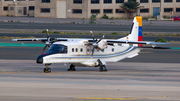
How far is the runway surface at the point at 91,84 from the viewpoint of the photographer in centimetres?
1558

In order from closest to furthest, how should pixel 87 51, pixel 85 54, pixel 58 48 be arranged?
1. pixel 58 48
2. pixel 85 54
3. pixel 87 51

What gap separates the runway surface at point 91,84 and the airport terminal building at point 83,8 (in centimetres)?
7842

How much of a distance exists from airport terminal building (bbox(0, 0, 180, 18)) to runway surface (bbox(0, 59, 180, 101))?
7842 cm

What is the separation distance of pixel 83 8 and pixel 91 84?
8662 centimetres

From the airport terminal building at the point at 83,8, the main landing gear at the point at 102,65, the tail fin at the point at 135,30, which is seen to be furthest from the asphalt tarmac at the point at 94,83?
the airport terminal building at the point at 83,8

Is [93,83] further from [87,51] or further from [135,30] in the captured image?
[135,30]

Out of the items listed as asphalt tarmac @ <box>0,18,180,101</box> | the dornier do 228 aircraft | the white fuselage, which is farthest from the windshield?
asphalt tarmac @ <box>0,18,180,101</box>

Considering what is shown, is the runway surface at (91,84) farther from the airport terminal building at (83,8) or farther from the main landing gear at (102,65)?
the airport terminal building at (83,8)

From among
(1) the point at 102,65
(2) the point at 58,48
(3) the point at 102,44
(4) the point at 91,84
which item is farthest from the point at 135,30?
(4) the point at 91,84

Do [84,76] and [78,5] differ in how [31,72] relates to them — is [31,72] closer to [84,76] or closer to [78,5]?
[84,76]

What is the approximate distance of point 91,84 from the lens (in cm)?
1903

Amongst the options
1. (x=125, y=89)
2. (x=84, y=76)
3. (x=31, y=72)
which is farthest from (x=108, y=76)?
(x=31, y=72)

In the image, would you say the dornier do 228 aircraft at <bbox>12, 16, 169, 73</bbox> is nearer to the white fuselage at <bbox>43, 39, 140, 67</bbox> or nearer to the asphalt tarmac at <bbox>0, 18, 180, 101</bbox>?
the white fuselage at <bbox>43, 39, 140, 67</bbox>

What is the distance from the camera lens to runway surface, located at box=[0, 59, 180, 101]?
1558 centimetres
